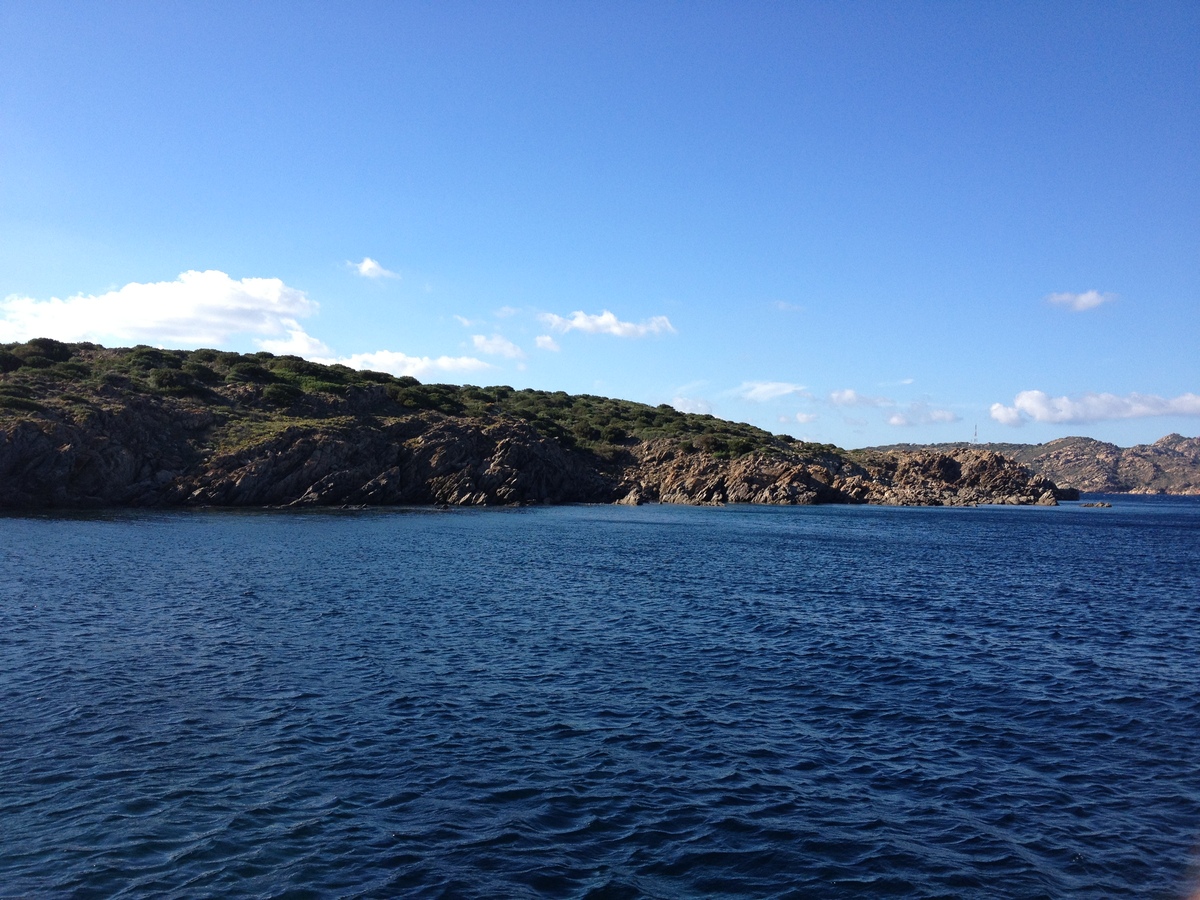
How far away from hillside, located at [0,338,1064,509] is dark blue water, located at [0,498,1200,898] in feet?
176

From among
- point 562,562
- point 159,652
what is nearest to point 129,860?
point 159,652

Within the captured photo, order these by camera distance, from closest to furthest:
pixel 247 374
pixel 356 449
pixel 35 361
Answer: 1. pixel 356 449
2. pixel 35 361
3. pixel 247 374

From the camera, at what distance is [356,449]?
111 m

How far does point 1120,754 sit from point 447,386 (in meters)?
163

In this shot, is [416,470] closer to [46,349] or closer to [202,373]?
[202,373]

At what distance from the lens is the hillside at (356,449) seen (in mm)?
93000

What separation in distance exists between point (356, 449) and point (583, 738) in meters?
96.5

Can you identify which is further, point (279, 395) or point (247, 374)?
point (247, 374)

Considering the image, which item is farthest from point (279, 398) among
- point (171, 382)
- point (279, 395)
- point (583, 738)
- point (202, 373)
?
point (583, 738)

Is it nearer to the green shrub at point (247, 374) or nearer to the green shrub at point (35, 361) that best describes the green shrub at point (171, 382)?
the green shrub at point (247, 374)

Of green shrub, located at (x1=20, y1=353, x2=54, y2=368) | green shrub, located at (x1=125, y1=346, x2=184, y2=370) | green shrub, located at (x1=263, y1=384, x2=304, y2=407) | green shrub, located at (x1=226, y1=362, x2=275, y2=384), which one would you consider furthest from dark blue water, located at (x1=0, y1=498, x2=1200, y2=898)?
green shrub, located at (x1=125, y1=346, x2=184, y2=370)

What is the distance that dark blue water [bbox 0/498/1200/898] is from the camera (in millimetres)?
14492

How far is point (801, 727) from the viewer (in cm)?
2216

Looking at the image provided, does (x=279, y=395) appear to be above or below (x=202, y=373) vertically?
below
